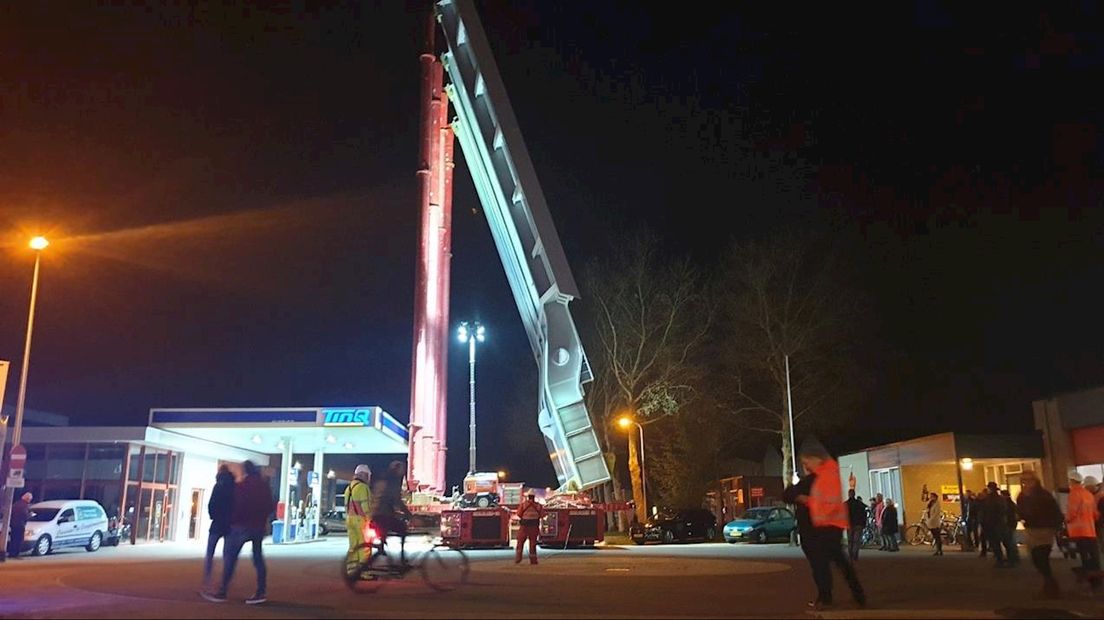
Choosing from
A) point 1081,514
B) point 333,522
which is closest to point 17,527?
point 1081,514

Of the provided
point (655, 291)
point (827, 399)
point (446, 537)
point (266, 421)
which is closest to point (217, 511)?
point (446, 537)

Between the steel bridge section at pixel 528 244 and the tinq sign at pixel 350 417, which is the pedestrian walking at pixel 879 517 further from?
the tinq sign at pixel 350 417

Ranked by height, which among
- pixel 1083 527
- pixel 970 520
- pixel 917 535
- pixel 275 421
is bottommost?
pixel 917 535

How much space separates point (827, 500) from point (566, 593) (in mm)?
3751

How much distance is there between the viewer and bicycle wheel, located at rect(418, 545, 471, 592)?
12648 mm

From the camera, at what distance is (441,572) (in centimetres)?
1438

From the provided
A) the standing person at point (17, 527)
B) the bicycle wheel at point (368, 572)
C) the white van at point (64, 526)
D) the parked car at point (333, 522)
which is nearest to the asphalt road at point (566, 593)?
the bicycle wheel at point (368, 572)

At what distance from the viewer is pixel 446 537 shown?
2356cm

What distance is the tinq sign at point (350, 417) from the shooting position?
31.1 m

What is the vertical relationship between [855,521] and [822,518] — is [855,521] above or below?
below

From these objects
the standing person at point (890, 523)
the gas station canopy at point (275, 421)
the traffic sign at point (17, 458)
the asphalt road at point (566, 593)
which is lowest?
the asphalt road at point (566, 593)

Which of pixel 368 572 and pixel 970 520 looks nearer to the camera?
pixel 368 572

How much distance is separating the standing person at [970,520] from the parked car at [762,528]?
22.5 feet

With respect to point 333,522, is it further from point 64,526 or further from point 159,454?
point 64,526
